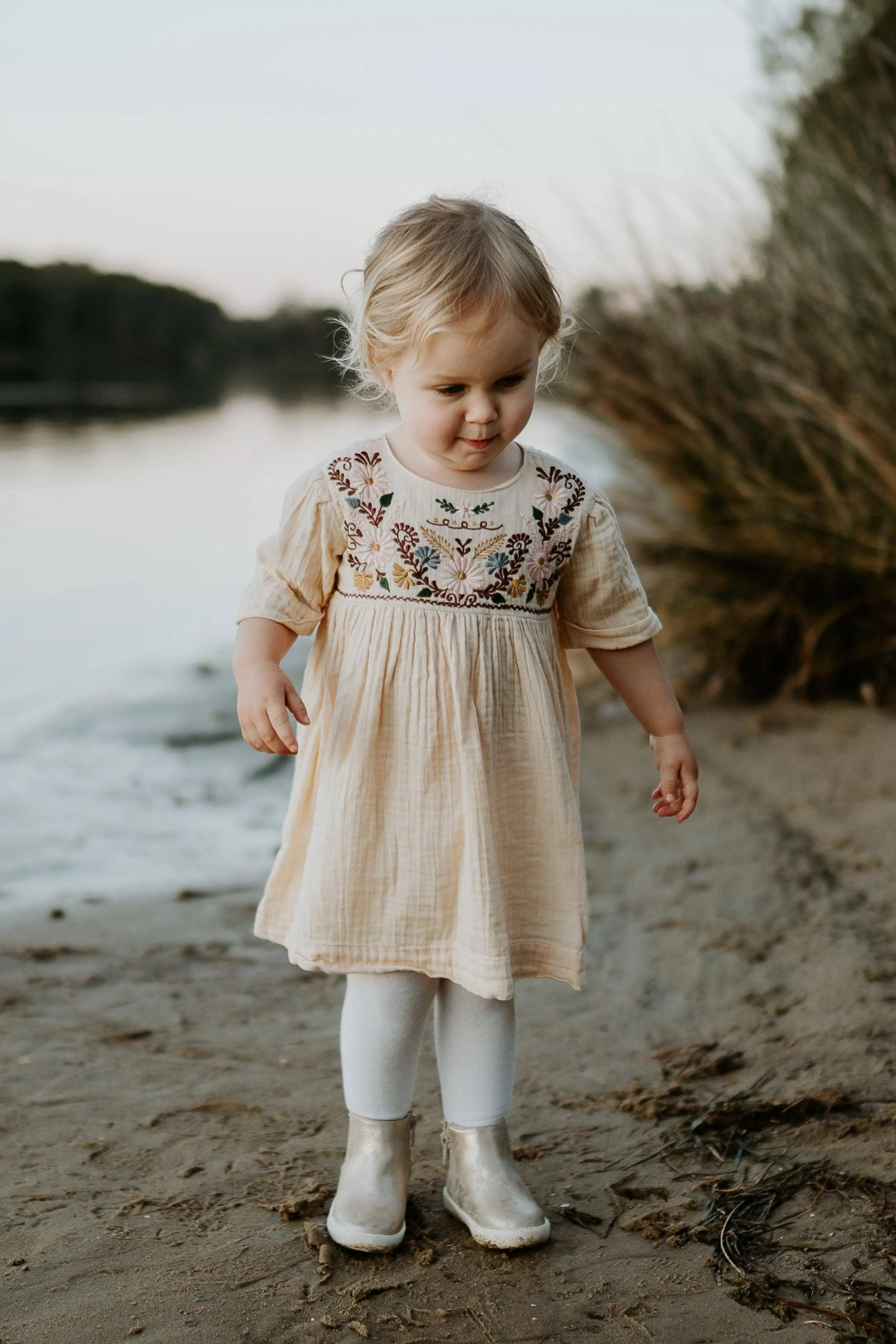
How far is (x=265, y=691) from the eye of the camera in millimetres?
1816

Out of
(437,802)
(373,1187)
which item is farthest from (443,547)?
(373,1187)

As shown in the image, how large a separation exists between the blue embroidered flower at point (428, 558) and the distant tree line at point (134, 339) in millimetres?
34128

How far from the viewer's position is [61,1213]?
1936 mm

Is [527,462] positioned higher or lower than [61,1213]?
higher

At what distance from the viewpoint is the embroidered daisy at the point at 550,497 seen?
6.38 feet

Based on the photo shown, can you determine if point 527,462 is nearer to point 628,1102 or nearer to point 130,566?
point 628,1102

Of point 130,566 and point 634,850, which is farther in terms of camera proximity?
point 130,566

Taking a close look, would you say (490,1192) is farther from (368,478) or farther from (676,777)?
(368,478)

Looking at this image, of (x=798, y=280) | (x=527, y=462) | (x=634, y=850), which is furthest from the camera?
(x=798, y=280)

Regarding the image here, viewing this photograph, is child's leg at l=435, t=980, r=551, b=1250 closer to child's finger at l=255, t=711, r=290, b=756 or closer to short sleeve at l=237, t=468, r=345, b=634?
child's finger at l=255, t=711, r=290, b=756

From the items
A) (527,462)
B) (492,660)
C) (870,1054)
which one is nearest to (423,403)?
(527,462)

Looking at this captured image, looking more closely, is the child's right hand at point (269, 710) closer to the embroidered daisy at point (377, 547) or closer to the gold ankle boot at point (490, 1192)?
the embroidered daisy at point (377, 547)

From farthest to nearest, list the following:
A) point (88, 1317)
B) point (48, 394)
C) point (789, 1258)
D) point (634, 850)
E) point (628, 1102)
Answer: point (48, 394) → point (634, 850) → point (628, 1102) → point (789, 1258) → point (88, 1317)

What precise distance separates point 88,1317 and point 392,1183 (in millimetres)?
466
